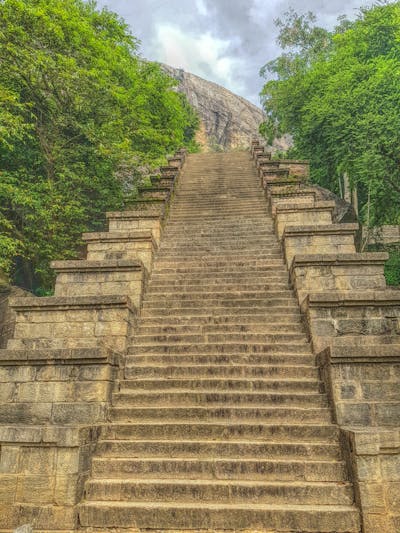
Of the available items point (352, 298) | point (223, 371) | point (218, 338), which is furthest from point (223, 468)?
point (352, 298)

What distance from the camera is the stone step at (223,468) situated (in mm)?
4000

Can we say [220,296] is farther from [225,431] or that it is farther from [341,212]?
[341,212]

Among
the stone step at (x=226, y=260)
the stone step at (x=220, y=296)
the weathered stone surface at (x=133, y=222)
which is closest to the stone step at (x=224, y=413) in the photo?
the stone step at (x=220, y=296)

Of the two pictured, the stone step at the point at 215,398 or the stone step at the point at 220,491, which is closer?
the stone step at the point at 220,491

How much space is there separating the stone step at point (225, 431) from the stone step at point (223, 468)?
0.31 metres

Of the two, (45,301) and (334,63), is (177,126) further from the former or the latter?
(45,301)

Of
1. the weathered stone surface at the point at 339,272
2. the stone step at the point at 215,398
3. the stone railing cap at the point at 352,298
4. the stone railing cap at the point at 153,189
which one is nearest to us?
the stone step at the point at 215,398

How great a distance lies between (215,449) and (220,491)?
0.51m

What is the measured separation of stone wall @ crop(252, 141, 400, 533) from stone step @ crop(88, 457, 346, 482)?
37 centimetres

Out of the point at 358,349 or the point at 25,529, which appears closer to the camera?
the point at 25,529

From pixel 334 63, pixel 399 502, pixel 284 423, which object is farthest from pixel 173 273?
pixel 334 63

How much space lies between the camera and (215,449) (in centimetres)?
432

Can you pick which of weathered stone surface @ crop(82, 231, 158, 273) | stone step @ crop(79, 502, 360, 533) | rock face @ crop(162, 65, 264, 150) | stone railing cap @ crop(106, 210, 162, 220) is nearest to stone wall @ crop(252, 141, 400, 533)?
stone step @ crop(79, 502, 360, 533)

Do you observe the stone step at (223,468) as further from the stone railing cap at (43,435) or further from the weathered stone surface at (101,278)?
the weathered stone surface at (101,278)
